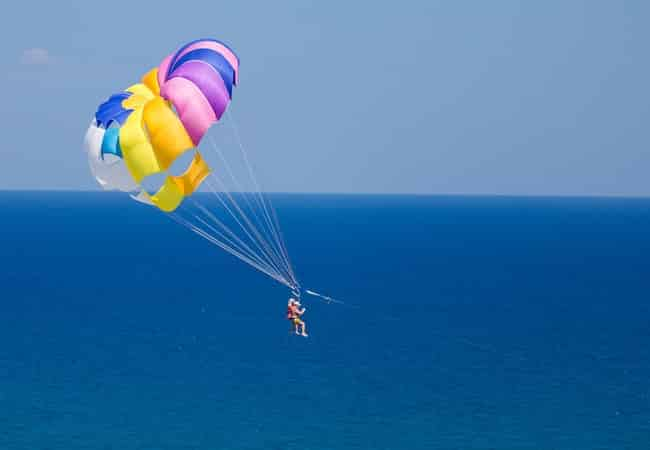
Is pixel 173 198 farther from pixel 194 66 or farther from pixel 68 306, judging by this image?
pixel 68 306

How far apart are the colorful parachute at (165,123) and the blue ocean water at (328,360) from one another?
45.6ft

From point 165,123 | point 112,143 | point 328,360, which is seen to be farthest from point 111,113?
point 328,360

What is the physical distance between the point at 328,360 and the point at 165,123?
26691 mm

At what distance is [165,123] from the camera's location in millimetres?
24938

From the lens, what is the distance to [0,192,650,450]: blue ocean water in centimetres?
3759

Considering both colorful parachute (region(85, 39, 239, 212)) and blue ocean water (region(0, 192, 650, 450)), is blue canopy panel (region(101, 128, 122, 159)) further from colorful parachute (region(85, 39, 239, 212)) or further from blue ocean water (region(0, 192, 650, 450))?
blue ocean water (region(0, 192, 650, 450))

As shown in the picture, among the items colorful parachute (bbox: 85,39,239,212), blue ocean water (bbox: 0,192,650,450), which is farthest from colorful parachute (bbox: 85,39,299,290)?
blue ocean water (bbox: 0,192,650,450)

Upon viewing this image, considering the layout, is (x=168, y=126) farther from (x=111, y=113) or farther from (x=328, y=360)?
(x=328, y=360)

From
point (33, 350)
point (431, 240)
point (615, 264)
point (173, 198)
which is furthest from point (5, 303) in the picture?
point (431, 240)

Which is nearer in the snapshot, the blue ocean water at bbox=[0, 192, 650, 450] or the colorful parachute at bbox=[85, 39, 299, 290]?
the colorful parachute at bbox=[85, 39, 299, 290]

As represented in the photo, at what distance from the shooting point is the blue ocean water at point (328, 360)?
1480 inches

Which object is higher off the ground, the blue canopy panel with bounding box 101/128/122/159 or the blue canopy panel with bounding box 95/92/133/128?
the blue canopy panel with bounding box 95/92/133/128

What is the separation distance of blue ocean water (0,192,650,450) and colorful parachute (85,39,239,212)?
45.6 feet

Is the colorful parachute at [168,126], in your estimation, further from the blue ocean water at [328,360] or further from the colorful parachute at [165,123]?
the blue ocean water at [328,360]
